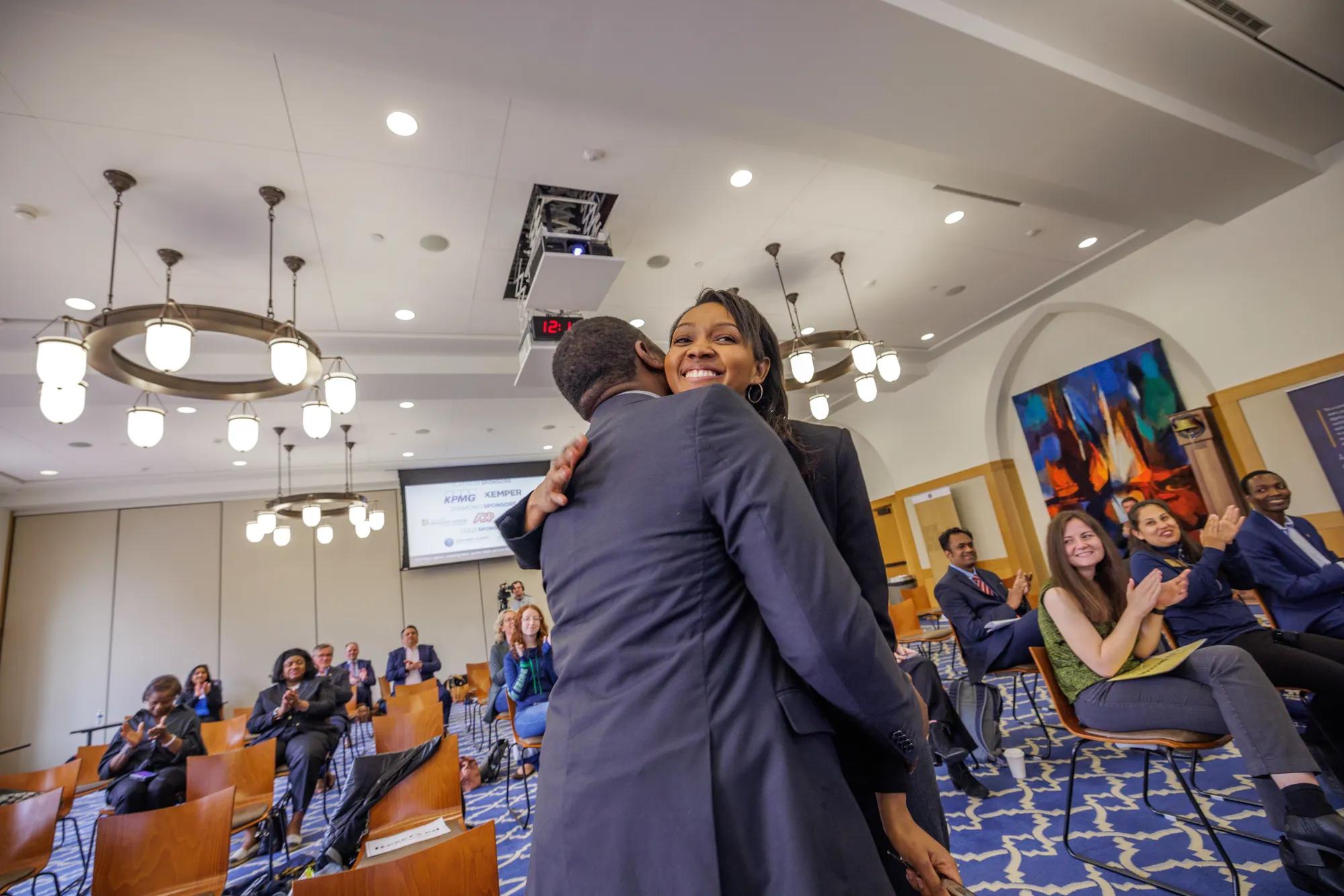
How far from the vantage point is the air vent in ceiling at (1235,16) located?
3.42 m

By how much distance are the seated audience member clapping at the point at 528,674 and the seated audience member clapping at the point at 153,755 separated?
2.17 metres

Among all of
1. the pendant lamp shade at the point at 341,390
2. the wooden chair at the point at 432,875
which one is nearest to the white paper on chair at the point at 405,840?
the wooden chair at the point at 432,875

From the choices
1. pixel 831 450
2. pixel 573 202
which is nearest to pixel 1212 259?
pixel 573 202

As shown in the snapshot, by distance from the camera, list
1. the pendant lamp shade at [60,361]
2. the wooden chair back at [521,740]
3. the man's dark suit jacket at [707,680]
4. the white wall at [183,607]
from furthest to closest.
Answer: the white wall at [183,607], the wooden chair back at [521,740], the pendant lamp shade at [60,361], the man's dark suit jacket at [707,680]

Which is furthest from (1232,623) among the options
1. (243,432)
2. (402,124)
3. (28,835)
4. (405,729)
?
(243,432)

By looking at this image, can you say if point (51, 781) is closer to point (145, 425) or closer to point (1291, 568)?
point (145, 425)

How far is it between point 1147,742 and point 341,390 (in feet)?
15.4

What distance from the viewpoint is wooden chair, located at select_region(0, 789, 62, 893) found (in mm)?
2830

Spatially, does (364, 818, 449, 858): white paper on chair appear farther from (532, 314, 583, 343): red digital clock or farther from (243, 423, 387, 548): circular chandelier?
(243, 423, 387, 548): circular chandelier

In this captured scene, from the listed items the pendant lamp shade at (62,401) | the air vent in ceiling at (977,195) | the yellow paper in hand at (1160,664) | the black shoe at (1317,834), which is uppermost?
the air vent in ceiling at (977,195)

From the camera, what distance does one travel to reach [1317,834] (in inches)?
69.2

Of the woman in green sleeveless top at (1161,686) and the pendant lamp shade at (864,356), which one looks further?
the pendant lamp shade at (864,356)

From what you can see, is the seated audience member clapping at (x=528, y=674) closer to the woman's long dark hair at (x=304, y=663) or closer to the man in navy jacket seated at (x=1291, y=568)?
the woman's long dark hair at (x=304, y=663)

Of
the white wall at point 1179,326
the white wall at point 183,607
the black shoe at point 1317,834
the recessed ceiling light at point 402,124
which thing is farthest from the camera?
the white wall at point 183,607
